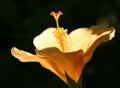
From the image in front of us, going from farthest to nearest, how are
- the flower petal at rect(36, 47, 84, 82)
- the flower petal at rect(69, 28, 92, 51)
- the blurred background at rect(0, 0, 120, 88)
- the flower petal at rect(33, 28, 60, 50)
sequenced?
the blurred background at rect(0, 0, 120, 88) → the flower petal at rect(33, 28, 60, 50) → the flower petal at rect(69, 28, 92, 51) → the flower petal at rect(36, 47, 84, 82)

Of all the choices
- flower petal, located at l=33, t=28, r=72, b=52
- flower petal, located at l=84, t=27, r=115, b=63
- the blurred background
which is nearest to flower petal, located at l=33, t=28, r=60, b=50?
flower petal, located at l=33, t=28, r=72, b=52

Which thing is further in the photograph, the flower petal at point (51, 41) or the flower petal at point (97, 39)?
the flower petal at point (51, 41)

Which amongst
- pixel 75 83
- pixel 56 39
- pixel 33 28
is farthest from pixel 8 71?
pixel 75 83

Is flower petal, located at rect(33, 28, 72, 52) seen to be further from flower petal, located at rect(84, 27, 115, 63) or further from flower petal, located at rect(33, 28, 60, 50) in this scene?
flower petal, located at rect(84, 27, 115, 63)

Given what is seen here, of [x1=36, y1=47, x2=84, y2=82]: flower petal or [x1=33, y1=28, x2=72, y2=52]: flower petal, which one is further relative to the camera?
[x1=33, y1=28, x2=72, y2=52]: flower petal

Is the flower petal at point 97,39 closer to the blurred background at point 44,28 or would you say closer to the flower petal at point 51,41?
the flower petal at point 51,41

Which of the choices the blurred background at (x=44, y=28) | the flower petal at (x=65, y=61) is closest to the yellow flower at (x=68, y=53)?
the flower petal at (x=65, y=61)
